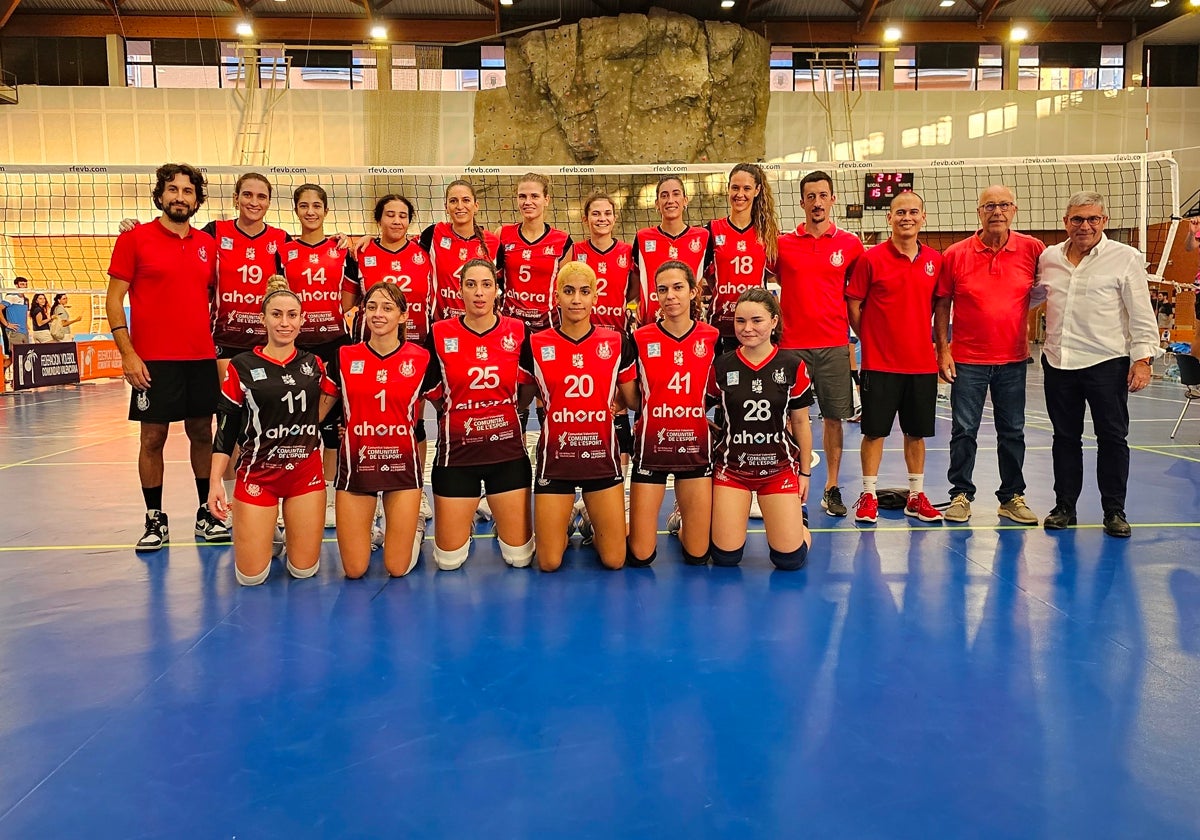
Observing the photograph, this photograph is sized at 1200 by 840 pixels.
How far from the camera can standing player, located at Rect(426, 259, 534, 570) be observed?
4422mm

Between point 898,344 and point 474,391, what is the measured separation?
9.21 feet

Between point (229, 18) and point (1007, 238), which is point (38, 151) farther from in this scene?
point (1007, 238)

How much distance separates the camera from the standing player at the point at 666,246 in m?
5.21

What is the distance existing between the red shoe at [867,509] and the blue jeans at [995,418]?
544mm

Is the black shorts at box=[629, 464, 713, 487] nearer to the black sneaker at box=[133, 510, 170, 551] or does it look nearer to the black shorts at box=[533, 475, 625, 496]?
the black shorts at box=[533, 475, 625, 496]

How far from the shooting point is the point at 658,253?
5.32 metres

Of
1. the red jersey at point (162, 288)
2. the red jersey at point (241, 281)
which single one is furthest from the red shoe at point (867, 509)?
the red jersey at point (162, 288)

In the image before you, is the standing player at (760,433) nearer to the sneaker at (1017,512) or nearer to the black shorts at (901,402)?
the black shorts at (901,402)

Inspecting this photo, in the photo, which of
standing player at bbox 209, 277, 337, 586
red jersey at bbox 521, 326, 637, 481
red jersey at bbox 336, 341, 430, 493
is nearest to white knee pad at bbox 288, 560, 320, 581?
standing player at bbox 209, 277, 337, 586

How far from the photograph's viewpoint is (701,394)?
4.48 metres

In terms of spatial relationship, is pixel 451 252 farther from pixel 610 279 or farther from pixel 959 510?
pixel 959 510

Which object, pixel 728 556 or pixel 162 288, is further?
pixel 162 288

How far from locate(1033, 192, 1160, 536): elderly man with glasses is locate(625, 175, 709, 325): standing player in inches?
85.8

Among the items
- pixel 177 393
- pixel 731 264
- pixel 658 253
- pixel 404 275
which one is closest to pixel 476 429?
Result: pixel 404 275
